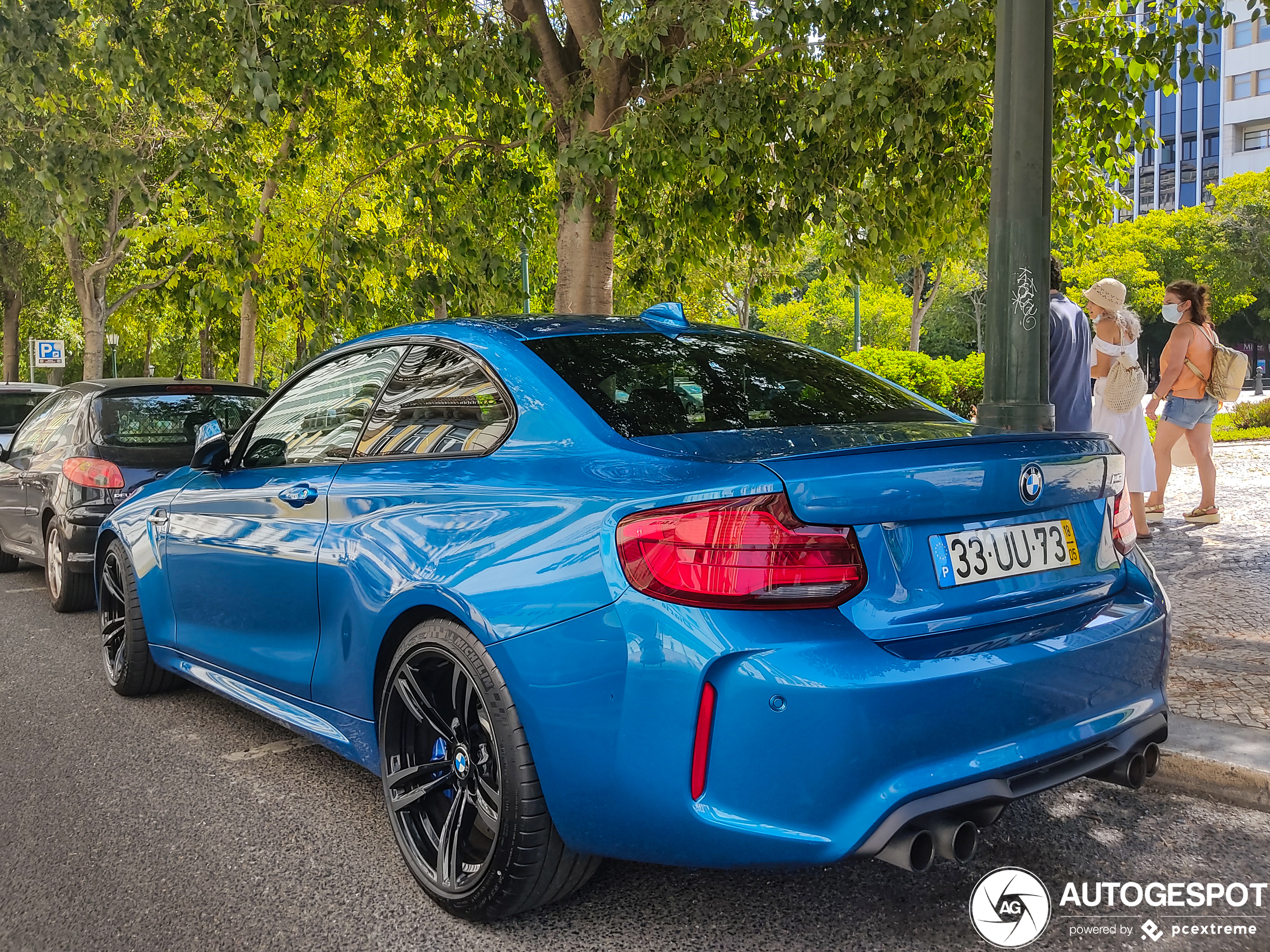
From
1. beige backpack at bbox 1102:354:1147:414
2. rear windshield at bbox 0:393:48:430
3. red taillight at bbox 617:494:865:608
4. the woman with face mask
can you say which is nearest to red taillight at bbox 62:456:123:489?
rear windshield at bbox 0:393:48:430

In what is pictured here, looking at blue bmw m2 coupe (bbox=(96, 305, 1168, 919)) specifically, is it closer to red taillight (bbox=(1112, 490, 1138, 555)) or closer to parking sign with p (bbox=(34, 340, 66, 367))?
red taillight (bbox=(1112, 490, 1138, 555))

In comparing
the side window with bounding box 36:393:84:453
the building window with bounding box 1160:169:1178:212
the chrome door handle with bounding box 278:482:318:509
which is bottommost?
the chrome door handle with bounding box 278:482:318:509

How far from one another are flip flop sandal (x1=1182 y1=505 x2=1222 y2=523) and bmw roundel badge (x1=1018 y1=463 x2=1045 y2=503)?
7.18 m

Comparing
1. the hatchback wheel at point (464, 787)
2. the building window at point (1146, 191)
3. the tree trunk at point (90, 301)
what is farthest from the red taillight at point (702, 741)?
the building window at point (1146, 191)

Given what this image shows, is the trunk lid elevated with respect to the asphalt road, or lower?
elevated

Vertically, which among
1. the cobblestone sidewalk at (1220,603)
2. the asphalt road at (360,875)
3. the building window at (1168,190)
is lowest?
the asphalt road at (360,875)

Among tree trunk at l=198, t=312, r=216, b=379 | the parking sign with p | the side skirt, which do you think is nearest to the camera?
the side skirt

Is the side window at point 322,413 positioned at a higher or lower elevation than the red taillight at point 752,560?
higher

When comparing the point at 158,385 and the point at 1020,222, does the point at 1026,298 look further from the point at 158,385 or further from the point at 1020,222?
the point at 158,385

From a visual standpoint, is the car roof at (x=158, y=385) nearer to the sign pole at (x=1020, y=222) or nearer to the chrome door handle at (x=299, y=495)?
the chrome door handle at (x=299, y=495)

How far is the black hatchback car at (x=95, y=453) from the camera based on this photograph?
7.32m

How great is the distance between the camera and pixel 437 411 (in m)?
3.35

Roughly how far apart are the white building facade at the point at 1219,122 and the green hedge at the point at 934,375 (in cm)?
5507

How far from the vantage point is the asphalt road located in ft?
9.11
